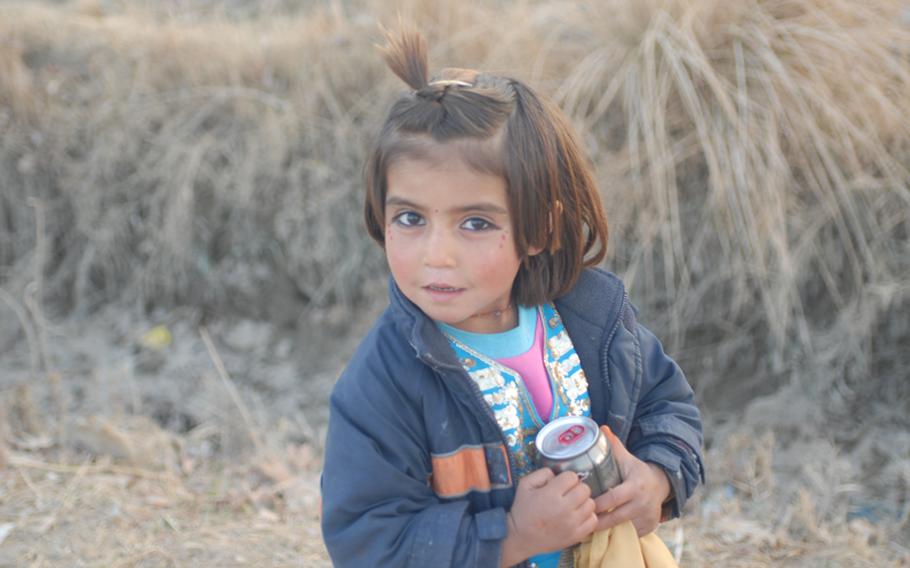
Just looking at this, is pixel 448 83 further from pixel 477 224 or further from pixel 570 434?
pixel 570 434

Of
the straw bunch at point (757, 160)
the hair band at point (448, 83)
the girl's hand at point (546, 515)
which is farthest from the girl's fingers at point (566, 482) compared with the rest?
the straw bunch at point (757, 160)

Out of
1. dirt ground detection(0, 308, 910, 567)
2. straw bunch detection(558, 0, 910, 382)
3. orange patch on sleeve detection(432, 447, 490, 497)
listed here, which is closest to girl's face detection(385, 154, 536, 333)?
orange patch on sleeve detection(432, 447, 490, 497)

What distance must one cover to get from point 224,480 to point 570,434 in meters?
2.16

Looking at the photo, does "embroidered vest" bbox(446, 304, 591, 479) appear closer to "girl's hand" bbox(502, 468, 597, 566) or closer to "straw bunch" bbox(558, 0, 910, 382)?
"girl's hand" bbox(502, 468, 597, 566)

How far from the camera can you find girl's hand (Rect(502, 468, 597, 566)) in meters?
1.79

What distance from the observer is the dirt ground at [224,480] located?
313 cm

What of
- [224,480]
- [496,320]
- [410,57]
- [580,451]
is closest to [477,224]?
[496,320]

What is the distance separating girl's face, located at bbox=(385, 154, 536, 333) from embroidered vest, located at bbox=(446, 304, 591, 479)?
113 millimetres

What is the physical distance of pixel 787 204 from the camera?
13.4ft

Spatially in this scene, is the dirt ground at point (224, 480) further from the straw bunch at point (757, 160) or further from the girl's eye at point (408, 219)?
the girl's eye at point (408, 219)

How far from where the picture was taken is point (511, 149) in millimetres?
1843

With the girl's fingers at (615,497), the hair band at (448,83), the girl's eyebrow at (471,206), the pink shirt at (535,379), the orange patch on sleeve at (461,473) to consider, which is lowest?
the girl's fingers at (615,497)

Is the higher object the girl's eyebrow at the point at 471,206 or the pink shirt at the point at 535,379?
the girl's eyebrow at the point at 471,206

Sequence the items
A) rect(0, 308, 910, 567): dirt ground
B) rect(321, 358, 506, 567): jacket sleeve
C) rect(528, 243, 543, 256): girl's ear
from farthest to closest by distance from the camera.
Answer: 1. rect(0, 308, 910, 567): dirt ground
2. rect(528, 243, 543, 256): girl's ear
3. rect(321, 358, 506, 567): jacket sleeve
